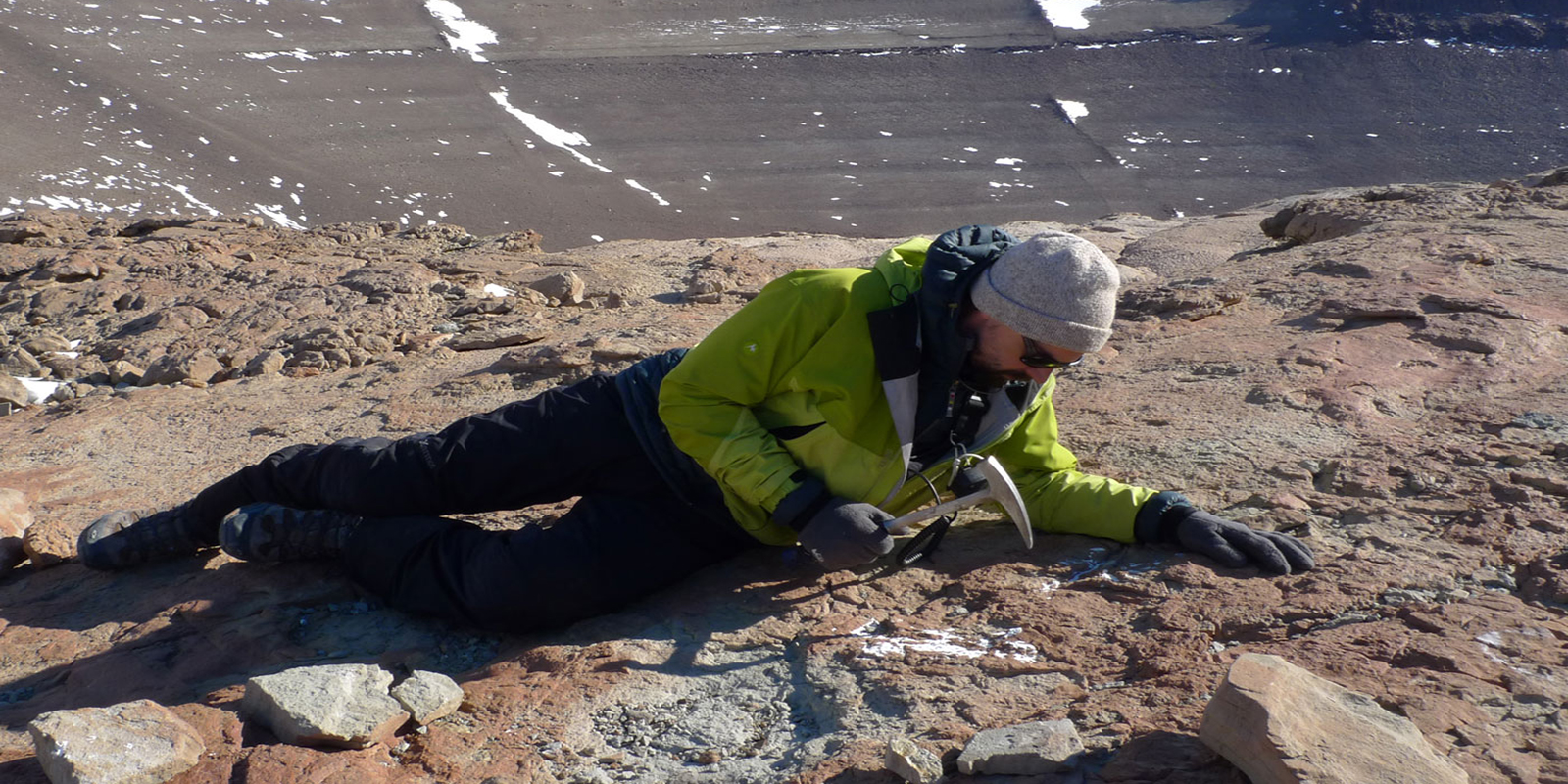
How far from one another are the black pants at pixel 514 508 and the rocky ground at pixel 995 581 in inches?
3.8

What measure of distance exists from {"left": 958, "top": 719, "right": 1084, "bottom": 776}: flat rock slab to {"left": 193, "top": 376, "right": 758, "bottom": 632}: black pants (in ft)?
3.30

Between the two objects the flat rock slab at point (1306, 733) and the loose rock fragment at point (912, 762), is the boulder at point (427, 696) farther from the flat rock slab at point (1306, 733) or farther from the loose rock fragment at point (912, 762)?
the flat rock slab at point (1306, 733)

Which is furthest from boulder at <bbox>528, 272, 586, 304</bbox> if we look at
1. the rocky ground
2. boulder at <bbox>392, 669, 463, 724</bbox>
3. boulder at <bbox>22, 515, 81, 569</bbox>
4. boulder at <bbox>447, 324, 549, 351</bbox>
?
boulder at <bbox>392, 669, 463, 724</bbox>

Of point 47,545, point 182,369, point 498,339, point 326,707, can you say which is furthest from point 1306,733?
point 182,369

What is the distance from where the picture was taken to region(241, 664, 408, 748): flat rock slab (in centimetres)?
209

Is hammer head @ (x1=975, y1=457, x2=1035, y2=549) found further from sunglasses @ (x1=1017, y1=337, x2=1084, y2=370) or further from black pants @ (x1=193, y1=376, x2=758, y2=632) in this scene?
black pants @ (x1=193, y1=376, x2=758, y2=632)

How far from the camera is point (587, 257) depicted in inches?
259

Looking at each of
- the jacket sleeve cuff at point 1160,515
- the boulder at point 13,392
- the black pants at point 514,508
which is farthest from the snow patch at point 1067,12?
the black pants at point 514,508

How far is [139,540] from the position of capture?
9.88 ft

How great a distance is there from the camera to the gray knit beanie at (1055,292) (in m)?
2.25

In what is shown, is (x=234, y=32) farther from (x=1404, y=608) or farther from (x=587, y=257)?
(x=1404, y=608)

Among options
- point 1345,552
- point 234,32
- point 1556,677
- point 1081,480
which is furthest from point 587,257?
point 234,32

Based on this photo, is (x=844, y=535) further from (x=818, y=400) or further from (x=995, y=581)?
(x=995, y=581)

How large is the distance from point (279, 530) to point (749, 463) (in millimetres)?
1252
